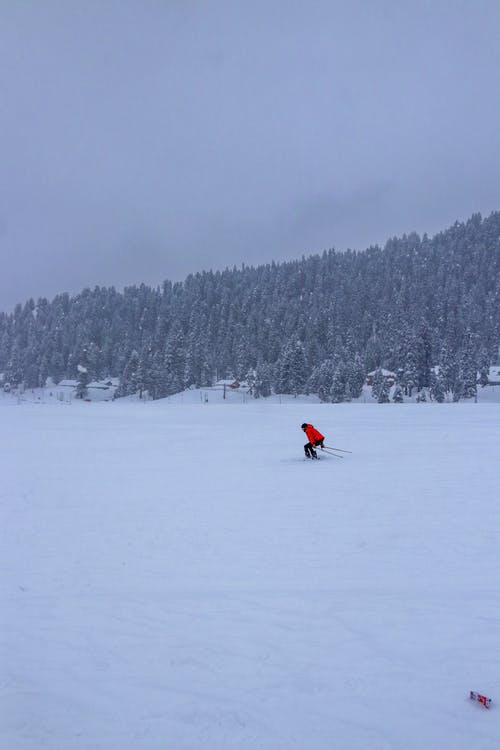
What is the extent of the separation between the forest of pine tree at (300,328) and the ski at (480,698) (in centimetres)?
7624

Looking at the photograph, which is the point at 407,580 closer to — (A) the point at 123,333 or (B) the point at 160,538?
(B) the point at 160,538

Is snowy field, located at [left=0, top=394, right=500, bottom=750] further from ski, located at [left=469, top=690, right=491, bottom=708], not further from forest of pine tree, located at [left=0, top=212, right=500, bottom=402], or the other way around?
forest of pine tree, located at [left=0, top=212, right=500, bottom=402]

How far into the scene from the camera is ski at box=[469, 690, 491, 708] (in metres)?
5.07

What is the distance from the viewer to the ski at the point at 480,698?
5066 millimetres

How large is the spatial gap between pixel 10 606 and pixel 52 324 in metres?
188

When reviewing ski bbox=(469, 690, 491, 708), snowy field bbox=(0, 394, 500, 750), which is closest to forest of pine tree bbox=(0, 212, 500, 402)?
snowy field bbox=(0, 394, 500, 750)

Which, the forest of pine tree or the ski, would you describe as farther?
the forest of pine tree

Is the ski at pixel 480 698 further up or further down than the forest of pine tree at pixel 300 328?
further down

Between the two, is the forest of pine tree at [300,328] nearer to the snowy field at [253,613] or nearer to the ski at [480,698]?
the snowy field at [253,613]

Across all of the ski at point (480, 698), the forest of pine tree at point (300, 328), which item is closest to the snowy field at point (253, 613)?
the ski at point (480, 698)

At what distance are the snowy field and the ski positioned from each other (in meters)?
0.07

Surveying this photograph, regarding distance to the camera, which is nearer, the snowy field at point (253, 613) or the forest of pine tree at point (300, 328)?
the snowy field at point (253, 613)

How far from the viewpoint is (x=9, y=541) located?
10695mm

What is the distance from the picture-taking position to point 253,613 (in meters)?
7.08
